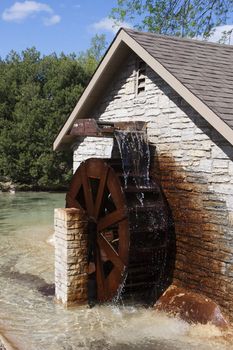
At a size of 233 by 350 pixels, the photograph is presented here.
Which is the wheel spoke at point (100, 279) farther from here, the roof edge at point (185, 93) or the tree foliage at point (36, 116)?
the tree foliage at point (36, 116)

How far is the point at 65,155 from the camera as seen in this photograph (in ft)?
84.6

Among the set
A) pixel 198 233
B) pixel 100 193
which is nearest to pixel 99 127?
pixel 100 193

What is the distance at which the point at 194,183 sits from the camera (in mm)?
6367

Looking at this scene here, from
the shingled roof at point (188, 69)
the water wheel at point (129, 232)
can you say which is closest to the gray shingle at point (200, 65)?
the shingled roof at point (188, 69)

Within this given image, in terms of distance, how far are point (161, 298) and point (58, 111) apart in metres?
20.4

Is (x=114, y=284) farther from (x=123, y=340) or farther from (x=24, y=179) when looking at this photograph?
(x=24, y=179)

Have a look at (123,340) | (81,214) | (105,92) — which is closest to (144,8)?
(105,92)

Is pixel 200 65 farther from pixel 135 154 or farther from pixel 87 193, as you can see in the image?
pixel 87 193

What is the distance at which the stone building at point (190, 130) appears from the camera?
584 cm

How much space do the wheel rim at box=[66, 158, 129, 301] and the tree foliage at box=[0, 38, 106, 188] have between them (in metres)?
17.2

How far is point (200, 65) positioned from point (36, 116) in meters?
19.7

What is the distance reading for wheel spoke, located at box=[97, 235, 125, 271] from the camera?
21.6ft

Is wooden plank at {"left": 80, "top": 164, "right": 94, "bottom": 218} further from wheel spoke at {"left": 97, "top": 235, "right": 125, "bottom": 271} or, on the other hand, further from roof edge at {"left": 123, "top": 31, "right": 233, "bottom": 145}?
roof edge at {"left": 123, "top": 31, "right": 233, "bottom": 145}

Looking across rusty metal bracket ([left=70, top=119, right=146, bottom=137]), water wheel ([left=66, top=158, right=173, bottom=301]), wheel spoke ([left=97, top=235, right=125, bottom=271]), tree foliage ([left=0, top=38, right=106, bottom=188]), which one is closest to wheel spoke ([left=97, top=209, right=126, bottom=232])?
water wheel ([left=66, top=158, right=173, bottom=301])
